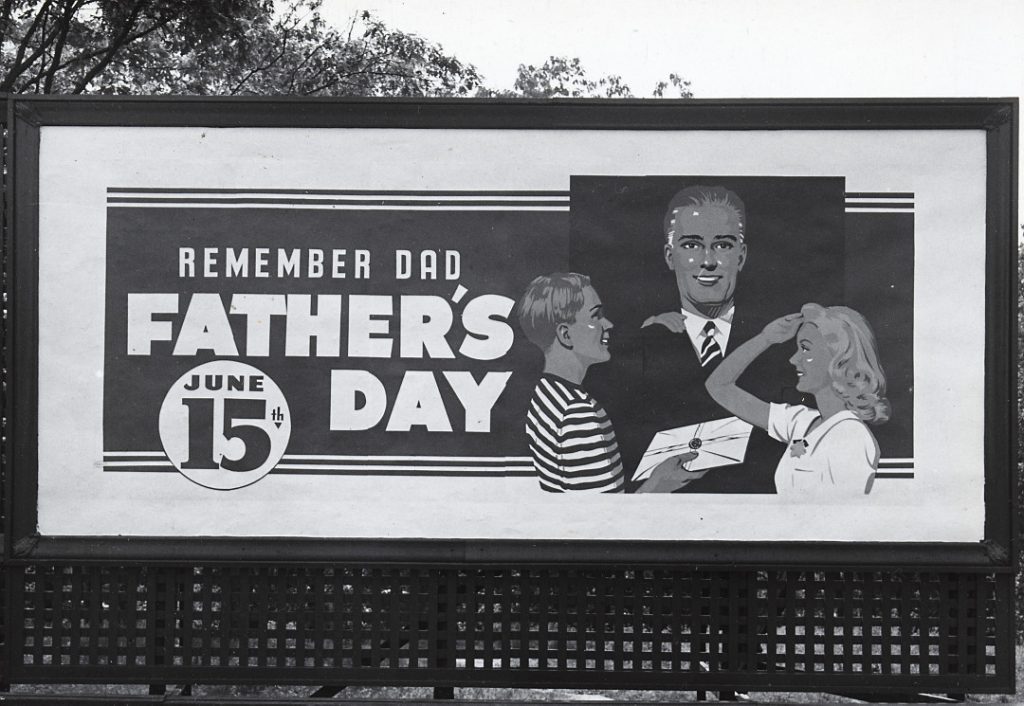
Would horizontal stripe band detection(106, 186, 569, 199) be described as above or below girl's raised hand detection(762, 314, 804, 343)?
above

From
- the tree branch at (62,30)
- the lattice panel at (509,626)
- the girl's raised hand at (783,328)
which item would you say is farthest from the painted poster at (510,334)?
the tree branch at (62,30)

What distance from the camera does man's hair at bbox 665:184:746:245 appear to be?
143 inches

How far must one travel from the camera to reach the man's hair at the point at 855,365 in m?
3.62

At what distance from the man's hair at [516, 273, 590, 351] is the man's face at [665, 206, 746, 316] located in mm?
439

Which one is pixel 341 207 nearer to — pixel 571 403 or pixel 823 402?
pixel 571 403

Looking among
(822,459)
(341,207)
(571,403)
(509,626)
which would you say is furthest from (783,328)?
(341,207)

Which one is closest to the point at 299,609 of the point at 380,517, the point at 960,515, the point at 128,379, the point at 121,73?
the point at 380,517

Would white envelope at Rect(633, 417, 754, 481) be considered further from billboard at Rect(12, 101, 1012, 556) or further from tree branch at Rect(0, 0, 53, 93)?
tree branch at Rect(0, 0, 53, 93)

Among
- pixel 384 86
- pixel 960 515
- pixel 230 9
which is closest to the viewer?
pixel 960 515

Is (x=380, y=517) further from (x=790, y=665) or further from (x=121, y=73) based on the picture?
(x=121, y=73)

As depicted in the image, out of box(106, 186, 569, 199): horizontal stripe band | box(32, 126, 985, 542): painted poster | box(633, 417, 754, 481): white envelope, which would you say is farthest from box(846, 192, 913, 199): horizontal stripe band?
box(106, 186, 569, 199): horizontal stripe band

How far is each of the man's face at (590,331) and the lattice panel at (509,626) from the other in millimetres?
901

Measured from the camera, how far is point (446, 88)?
8820 millimetres

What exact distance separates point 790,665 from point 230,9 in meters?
6.43
